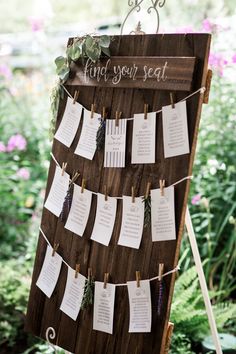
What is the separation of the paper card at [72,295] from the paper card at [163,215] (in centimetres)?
37

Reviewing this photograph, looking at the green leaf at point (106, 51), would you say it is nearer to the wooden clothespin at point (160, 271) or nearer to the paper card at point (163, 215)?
the paper card at point (163, 215)

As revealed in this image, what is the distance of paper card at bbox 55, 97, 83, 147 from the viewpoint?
6.64 feet

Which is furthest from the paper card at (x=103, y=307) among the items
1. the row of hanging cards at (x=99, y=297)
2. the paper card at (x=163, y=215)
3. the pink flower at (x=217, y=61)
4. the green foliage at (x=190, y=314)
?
the pink flower at (x=217, y=61)

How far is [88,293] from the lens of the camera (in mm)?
1909

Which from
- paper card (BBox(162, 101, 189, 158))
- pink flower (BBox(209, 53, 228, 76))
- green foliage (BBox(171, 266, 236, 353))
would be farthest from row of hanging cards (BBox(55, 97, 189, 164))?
pink flower (BBox(209, 53, 228, 76))

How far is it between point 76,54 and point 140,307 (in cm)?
91

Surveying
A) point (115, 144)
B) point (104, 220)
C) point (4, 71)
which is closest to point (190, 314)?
point (104, 220)

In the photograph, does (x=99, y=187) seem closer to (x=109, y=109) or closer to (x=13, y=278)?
(x=109, y=109)

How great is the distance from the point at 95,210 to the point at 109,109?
13.8 inches

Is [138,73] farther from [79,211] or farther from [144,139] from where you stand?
[79,211]

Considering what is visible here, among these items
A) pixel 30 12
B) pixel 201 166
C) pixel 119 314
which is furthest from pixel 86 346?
pixel 30 12

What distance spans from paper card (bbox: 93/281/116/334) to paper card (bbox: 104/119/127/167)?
0.41 m

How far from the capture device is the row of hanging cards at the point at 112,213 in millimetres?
1729

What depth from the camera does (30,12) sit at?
8.30 meters
